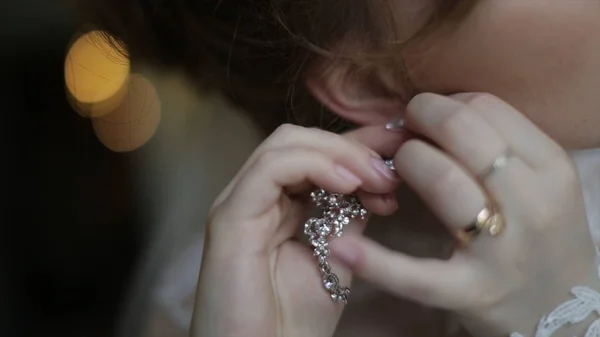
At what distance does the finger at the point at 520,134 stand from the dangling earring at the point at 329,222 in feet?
0.30

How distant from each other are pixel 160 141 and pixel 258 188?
29.8 inches

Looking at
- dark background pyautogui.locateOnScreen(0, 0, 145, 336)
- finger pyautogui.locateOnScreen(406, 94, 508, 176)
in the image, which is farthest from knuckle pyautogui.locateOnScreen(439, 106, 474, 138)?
dark background pyautogui.locateOnScreen(0, 0, 145, 336)

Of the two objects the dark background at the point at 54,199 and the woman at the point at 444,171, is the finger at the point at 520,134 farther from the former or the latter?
the dark background at the point at 54,199

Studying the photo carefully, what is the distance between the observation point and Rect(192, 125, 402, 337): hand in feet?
1.94

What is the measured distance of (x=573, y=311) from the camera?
1.87 feet

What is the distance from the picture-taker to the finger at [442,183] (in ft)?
1.78

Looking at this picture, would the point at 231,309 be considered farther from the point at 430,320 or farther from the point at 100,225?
the point at 100,225

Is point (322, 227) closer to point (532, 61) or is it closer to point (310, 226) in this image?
point (310, 226)

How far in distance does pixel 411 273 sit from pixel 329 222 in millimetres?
83

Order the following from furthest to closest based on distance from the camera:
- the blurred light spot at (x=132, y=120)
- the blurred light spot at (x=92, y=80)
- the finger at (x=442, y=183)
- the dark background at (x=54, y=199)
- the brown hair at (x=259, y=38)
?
the dark background at (x=54, y=199)
the blurred light spot at (x=92, y=80)
the blurred light spot at (x=132, y=120)
the brown hair at (x=259, y=38)
the finger at (x=442, y=183)

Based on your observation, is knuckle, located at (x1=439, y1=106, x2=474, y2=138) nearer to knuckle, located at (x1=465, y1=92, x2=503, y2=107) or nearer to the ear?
knuckle, located at (x1=465, y1=92, x2=503, y2=107)

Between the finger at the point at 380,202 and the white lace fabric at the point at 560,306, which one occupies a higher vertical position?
the finger at the point at 380,202

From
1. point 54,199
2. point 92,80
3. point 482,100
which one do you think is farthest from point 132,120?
point 482,100

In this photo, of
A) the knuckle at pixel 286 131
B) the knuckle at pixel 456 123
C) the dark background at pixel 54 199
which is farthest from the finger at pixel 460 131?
the dark background at pixel 54 199
